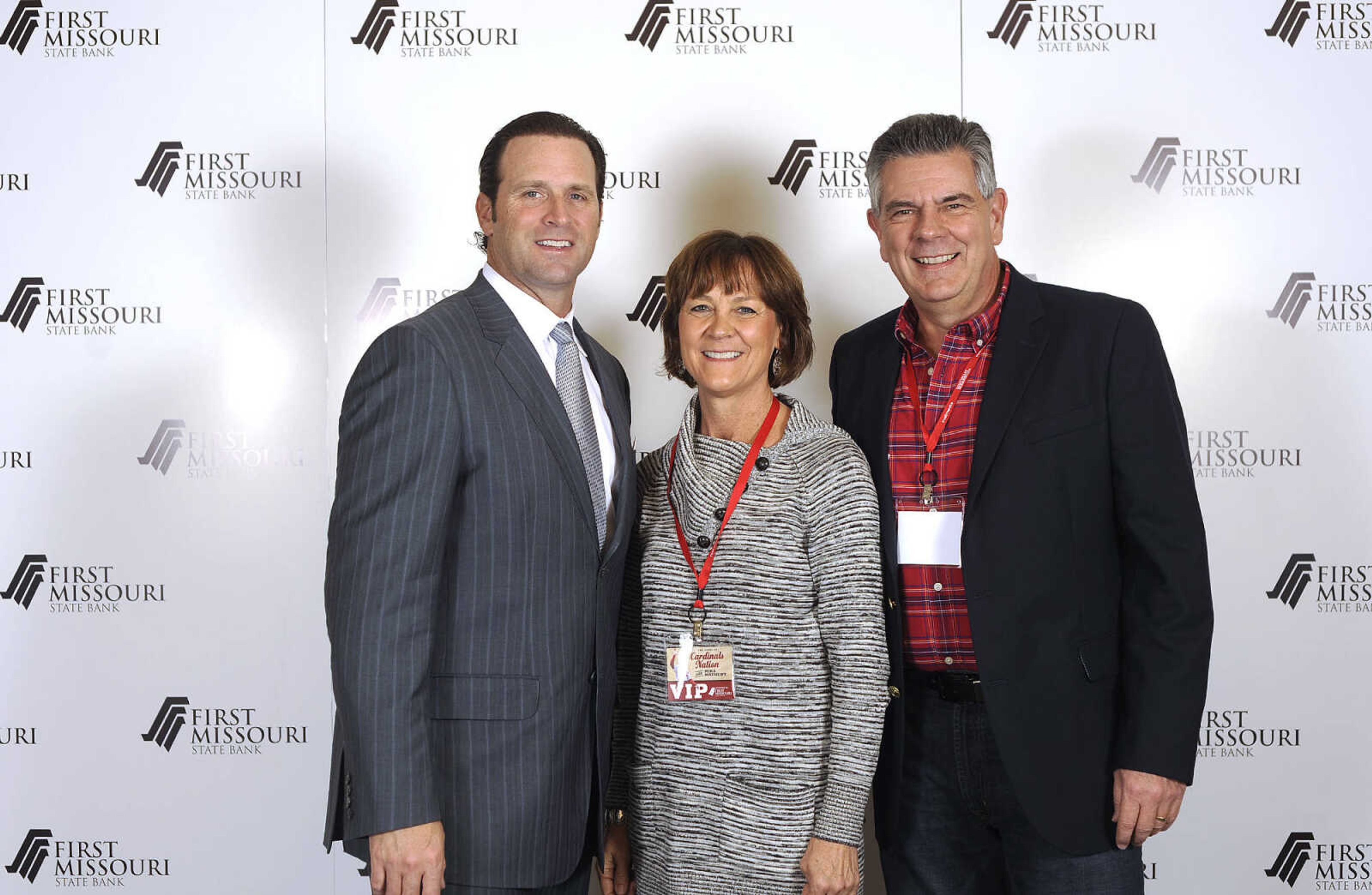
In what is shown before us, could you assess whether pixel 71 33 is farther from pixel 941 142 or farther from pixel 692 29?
pixel 941 142

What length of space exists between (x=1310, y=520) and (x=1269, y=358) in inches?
19.4

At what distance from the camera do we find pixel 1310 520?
309cm

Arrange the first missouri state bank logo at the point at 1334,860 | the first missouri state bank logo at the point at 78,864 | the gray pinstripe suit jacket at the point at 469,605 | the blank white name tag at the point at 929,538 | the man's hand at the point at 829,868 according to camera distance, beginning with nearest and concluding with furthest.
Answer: the gray pinstripe suit jacket at the point at 469,605 < the man's hand at the point at 829,868 < the blank white name tag at the point at 929,538 < the first missouri state bank logo at the point at 1334,860 < the first missouri state bank logo at the point at 78,864

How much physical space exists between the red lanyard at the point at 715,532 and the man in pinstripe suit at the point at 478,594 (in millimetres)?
110

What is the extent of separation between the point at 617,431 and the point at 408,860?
835mm

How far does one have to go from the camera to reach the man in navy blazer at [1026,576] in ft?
6.17

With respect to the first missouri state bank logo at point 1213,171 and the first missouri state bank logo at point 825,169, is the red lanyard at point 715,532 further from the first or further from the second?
the first missouri state bank logo at point 1213,171

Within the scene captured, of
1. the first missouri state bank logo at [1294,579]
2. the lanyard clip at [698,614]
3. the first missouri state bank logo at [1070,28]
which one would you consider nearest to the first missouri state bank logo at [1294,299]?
the first missouri state bank logo at [1294,579]

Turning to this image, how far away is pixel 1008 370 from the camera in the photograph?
197 cm

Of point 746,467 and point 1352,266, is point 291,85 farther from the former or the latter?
point 1352,266

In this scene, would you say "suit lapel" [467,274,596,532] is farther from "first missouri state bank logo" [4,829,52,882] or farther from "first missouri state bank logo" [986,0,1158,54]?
"first missouri state bank logo" [4,829,52,882]

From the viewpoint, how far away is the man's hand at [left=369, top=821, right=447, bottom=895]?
163 cm

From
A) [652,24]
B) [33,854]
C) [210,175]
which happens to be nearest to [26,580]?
[33,854]

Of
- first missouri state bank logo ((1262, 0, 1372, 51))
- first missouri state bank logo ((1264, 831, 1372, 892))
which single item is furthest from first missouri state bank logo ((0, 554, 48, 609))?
first missouri state bank logo ((1262, 0, 1372, 51))
